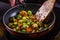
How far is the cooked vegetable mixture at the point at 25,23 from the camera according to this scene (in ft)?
2.99

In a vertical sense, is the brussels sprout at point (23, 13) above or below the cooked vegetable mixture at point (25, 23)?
above

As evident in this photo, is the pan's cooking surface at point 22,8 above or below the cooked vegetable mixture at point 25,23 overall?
above

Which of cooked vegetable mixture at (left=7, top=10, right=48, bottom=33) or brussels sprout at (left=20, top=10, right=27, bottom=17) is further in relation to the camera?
brussels sprout at (left=20, top=10, right=27, bottom=17)

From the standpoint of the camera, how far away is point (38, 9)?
1046 mm

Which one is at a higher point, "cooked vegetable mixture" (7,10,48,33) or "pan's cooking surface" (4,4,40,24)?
"pan's cooking surface" (4,4,40,24)

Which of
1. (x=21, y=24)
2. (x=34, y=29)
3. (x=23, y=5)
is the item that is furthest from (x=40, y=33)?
(x=23, y=5)

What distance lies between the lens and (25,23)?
0.97 meters

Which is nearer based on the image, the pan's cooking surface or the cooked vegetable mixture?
the cooked vegetable mixture

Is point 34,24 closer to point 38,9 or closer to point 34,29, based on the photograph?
point 34,29

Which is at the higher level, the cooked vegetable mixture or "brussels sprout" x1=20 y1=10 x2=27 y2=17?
"brussels sprout" x1=20 y1=10 x2=27 y2=17

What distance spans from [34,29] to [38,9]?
19cm

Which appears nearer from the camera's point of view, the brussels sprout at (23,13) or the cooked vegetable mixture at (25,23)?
the cooked vegetable mixture at (25,23)

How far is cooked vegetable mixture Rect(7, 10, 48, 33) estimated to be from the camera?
91cm

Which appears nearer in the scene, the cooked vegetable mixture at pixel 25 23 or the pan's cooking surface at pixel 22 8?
the cooked vegetable mixture at pixel 25 23
